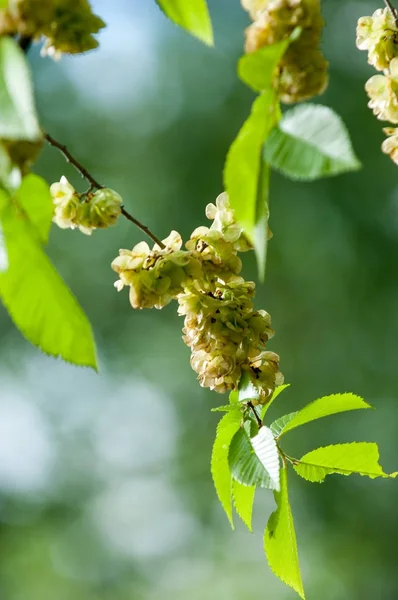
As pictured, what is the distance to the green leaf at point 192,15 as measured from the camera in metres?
0.38

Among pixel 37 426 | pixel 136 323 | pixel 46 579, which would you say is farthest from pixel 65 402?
pixel 46 579

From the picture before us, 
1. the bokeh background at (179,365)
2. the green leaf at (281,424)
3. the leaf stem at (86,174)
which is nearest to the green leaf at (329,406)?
the green leaf at (281,424)

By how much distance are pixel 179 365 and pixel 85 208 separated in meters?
4.46

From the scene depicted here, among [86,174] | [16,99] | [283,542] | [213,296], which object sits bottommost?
[283,542]

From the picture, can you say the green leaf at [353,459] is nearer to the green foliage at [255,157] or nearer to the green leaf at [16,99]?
the green foliage at [255,157]

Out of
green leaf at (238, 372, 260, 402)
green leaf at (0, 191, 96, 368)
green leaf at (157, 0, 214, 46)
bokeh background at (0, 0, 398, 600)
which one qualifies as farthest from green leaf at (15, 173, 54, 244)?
bokeh background at (0, 0, 398, 600)

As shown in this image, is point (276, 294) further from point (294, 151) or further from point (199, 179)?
point (294, 151)

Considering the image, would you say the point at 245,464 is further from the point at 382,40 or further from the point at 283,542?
the point at 382,40

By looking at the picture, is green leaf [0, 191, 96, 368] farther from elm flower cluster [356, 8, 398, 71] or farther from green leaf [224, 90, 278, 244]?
elm flower cluster [356, 8, 398, 71]

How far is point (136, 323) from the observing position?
5.08 meters

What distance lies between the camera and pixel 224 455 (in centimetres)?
56

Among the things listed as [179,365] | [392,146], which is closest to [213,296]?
[392,146]

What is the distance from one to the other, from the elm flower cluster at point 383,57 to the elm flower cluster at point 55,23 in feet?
0.77

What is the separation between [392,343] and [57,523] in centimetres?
256
